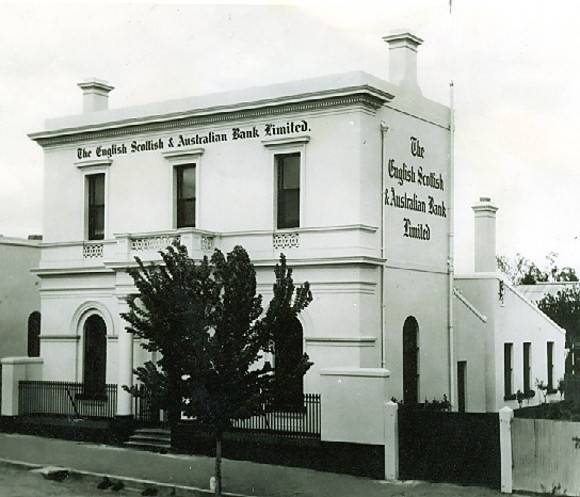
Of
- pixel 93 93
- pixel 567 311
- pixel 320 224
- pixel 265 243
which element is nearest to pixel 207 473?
pixel 265 243

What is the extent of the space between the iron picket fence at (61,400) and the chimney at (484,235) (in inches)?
424

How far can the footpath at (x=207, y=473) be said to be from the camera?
14.8m

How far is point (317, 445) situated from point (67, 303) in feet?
31.1

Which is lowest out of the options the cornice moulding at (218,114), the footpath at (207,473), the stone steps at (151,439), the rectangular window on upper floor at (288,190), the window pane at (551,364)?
the footpath at (207,473)

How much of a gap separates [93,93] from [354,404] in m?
13.6

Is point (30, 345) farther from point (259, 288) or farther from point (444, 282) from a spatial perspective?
Result: point (444, 282)

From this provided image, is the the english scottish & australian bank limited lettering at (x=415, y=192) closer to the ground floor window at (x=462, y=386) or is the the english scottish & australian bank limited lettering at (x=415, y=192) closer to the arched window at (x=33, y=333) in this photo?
the ground floor window at (x=462, y=386)

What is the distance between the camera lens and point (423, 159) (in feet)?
70.6

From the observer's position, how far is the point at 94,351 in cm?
2295

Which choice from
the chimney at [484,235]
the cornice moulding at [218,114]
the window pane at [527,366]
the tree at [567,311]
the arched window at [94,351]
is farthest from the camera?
the tree at [567,311]

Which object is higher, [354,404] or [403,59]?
[403,59]

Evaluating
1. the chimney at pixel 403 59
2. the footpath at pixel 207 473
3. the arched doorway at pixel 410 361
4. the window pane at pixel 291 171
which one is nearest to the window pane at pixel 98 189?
the window pane at pixel 291 171

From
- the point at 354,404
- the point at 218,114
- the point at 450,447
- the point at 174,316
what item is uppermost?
the point at 218,114

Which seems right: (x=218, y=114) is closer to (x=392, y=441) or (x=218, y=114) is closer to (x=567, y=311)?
(x=392, y=441)
